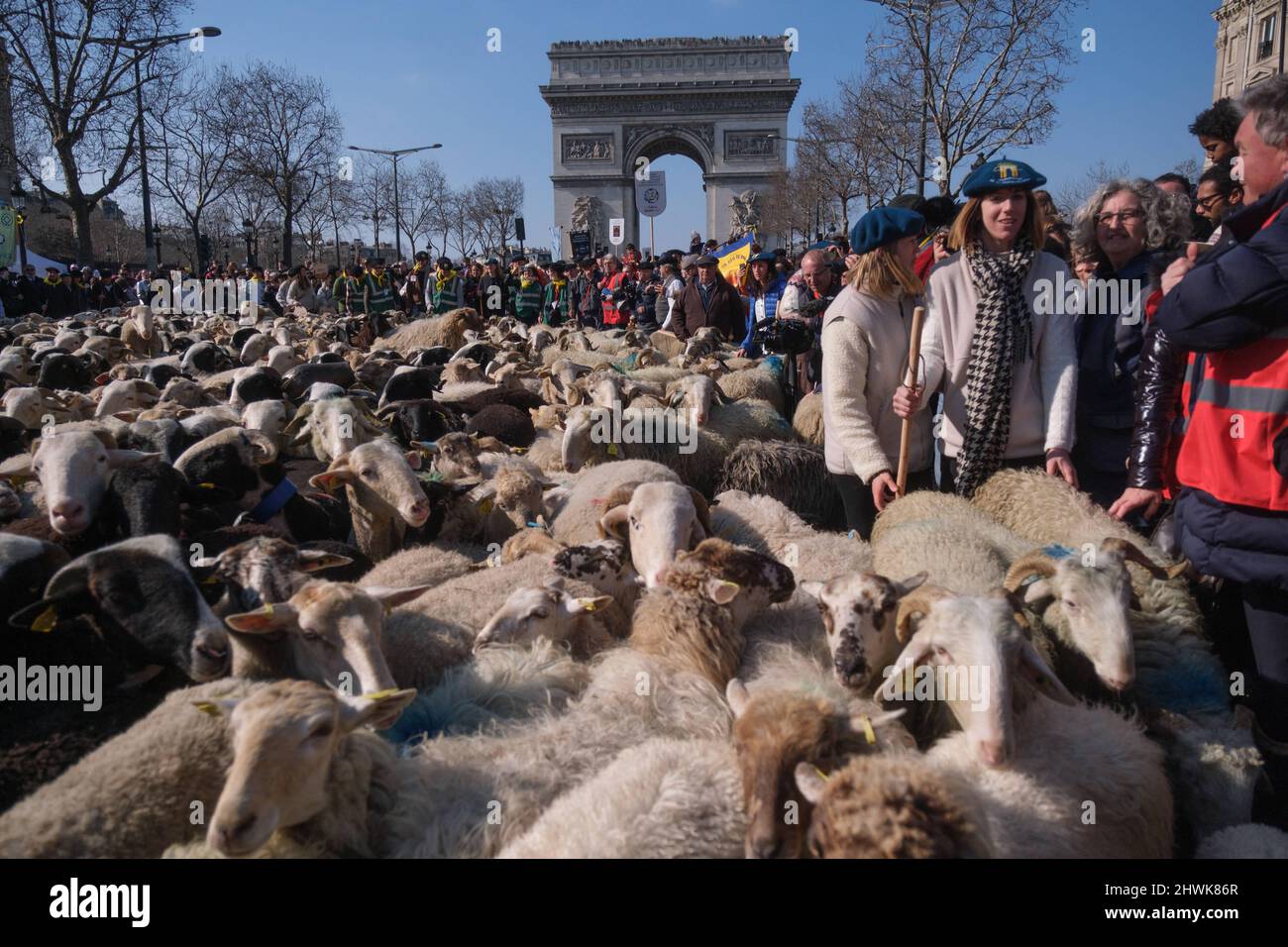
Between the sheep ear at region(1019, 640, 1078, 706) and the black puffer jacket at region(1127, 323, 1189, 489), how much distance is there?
3.65 feet

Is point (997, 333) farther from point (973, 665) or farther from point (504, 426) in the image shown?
point (504, 426)

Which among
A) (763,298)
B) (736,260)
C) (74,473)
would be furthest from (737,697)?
(736,260)

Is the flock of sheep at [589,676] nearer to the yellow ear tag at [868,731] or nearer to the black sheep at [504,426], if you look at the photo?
the yellow ear tag at [868,731]

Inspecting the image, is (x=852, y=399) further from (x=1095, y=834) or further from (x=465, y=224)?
(x=465, y=224)

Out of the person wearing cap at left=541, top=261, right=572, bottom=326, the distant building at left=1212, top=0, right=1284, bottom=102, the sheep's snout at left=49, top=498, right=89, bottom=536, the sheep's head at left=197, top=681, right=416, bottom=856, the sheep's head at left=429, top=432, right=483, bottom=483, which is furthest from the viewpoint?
the distant building at left=1212, top=0, right=1284, bottom=102

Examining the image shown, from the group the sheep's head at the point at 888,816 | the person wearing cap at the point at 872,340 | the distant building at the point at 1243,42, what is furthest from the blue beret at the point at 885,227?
the distant building at the point at 1243,42

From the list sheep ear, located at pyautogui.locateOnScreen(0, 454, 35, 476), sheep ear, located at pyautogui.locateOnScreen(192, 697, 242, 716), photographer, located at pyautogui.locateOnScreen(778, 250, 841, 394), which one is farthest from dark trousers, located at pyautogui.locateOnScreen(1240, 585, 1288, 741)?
sheep ear, located at pyautogui.locateOnScreen(0, 454, 35, 476)

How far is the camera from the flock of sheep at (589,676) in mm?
2053

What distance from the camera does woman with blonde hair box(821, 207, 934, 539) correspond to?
357 cm

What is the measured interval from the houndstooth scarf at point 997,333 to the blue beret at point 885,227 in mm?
255

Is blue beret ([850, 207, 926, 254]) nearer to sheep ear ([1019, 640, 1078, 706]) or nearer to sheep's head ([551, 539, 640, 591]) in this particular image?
sheep's head ([551, 539, 640, 591])

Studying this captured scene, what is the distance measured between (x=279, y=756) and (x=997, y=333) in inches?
119

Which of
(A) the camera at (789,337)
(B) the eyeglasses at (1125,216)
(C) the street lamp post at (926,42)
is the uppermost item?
(C) the street lamp post at (926,42)
